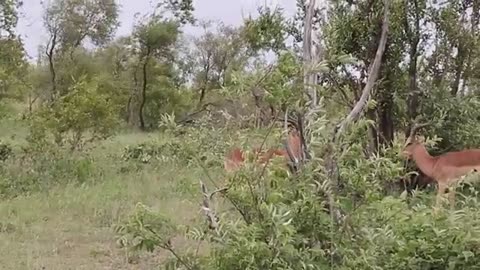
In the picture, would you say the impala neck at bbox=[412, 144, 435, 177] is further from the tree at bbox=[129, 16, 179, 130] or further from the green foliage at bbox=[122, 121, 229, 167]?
the tree at bbox=[129, 16, 179, 130]

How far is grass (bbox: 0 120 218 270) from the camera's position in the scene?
5.26 meters

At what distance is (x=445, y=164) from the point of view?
6.53 meters

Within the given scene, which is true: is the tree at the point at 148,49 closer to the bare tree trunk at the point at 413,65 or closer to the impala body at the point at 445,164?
the bare tree trunk at the point at 413,65

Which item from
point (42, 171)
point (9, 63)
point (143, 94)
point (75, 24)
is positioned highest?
point (75, 24)

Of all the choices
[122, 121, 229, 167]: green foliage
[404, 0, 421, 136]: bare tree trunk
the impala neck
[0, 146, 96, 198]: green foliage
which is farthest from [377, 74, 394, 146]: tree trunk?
[122, 121, 229, 167]: green foliage

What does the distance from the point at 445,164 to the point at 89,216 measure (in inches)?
129

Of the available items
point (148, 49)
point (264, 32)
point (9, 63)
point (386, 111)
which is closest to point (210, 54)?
point (148, 49)

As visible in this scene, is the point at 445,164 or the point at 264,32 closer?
the point at 264,32

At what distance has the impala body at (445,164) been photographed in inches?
249

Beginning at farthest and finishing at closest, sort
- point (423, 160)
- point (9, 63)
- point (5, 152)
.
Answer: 1. point (9, 63)
2. point (5, 152)
3. point (423, 160)

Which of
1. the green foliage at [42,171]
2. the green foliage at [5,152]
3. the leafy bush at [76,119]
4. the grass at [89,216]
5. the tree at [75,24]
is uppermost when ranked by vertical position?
the tree at [75,24]

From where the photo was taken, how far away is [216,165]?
2.95 metres

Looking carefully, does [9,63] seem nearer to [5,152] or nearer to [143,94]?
[5,152]

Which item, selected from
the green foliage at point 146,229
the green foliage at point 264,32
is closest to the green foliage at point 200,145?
the green foliage at point 146,229
